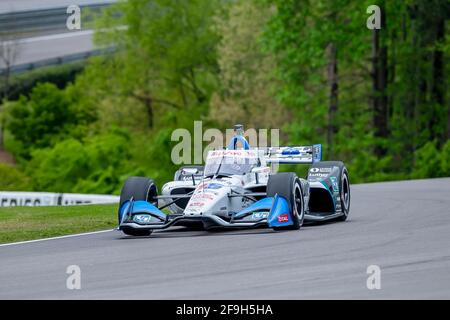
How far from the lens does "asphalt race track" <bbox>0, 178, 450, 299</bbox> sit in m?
11.5

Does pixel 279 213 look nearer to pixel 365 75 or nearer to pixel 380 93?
pixel 380 93

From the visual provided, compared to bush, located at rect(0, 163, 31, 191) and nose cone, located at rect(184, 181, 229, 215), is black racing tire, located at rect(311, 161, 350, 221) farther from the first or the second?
bush, located at rect(0, 163, 31, 191)

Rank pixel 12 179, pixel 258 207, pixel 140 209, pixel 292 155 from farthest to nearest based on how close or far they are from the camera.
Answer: pixel 12 179 → pixel 292 155 → pixel 140 209 → pixel 258 207

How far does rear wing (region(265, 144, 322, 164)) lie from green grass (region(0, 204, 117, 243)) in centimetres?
313

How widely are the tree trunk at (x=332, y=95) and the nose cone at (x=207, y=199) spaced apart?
30.4 meters

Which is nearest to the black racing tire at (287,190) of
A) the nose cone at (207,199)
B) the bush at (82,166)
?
the nose cone at (207,199)


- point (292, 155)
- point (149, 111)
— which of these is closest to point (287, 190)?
point (292, 155)

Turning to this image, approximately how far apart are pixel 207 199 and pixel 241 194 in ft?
2.20

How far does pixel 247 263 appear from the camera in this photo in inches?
535

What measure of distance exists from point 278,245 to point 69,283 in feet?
12.9

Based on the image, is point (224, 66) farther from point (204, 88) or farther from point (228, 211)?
point (228, 211)

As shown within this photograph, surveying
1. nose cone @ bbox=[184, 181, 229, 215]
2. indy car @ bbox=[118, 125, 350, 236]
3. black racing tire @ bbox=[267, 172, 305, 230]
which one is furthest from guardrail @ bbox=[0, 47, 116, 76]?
black racing tire @ bbox=[267, 172, 305, 230]
